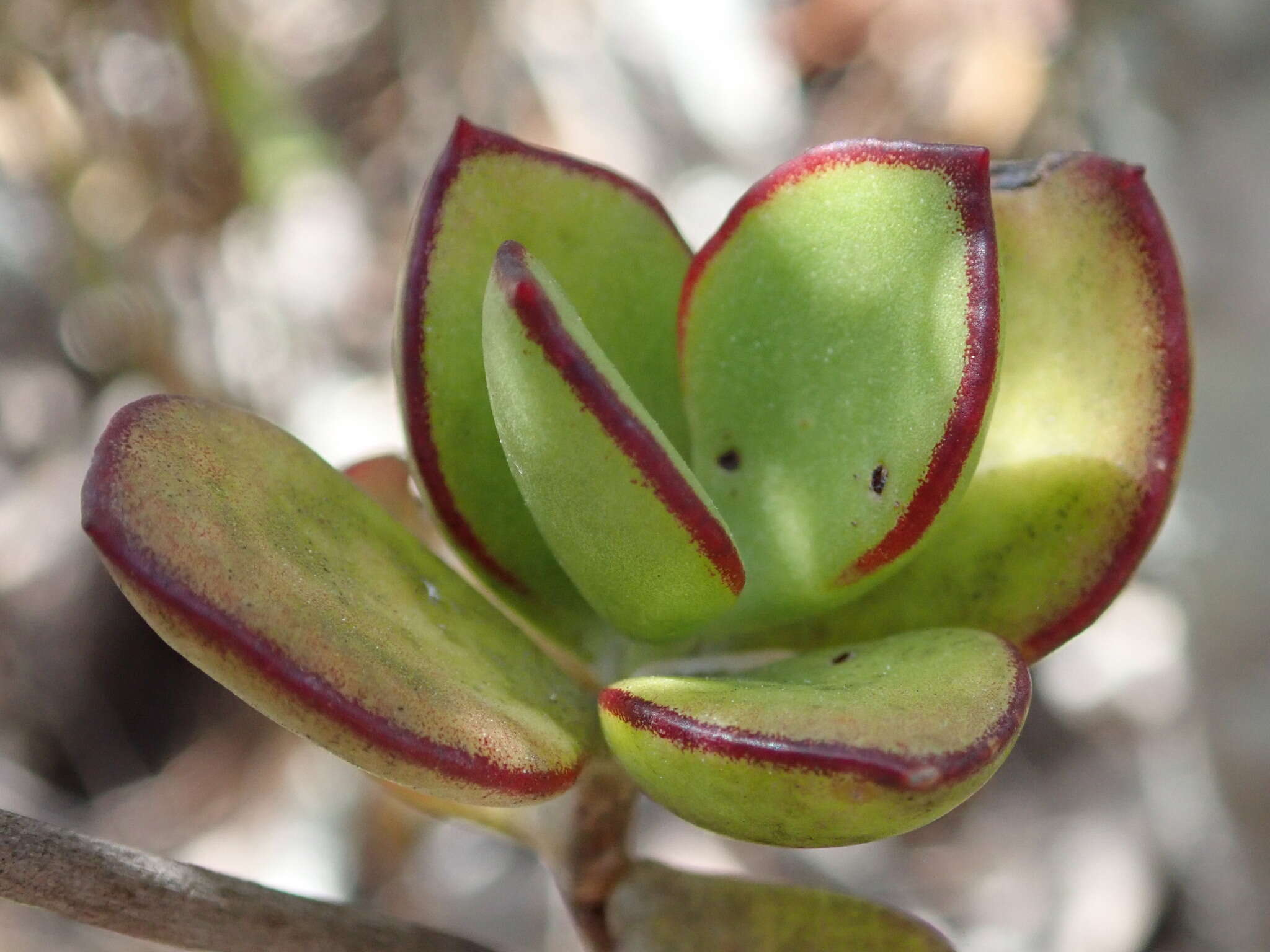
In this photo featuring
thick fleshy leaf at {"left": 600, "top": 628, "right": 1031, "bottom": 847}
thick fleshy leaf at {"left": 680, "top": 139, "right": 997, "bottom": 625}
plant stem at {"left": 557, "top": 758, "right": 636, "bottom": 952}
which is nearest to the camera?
thick fleshy leaf at {"left": 600, "top": 628, "right": 1031, "bottom": 847}

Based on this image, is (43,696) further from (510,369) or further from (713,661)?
(510,369)

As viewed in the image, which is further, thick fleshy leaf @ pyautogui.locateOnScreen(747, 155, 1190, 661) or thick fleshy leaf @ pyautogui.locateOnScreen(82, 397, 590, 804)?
thick fleshy leaf @ pyautogui.locateOnScreen(747, 155, 1190, 661)

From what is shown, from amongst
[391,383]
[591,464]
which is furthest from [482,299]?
[391,383]

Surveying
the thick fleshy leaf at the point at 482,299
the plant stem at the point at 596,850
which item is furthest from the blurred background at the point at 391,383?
the thick fleshy leaf at the point at 482,299

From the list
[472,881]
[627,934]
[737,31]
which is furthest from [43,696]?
[737,31]

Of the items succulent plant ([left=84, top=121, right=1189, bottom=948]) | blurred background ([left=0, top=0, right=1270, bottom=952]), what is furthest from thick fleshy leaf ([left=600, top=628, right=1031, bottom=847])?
blurred background ([left=0, top=0, right=1270, bottom=952])

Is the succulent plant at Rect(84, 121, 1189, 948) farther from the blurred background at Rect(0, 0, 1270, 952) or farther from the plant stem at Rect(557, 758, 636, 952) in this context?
the blurred background at Rect(0, 0, 1270, 952)

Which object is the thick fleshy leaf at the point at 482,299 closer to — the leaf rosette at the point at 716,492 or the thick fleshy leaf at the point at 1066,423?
the leaf rosette at the point at 716,492
